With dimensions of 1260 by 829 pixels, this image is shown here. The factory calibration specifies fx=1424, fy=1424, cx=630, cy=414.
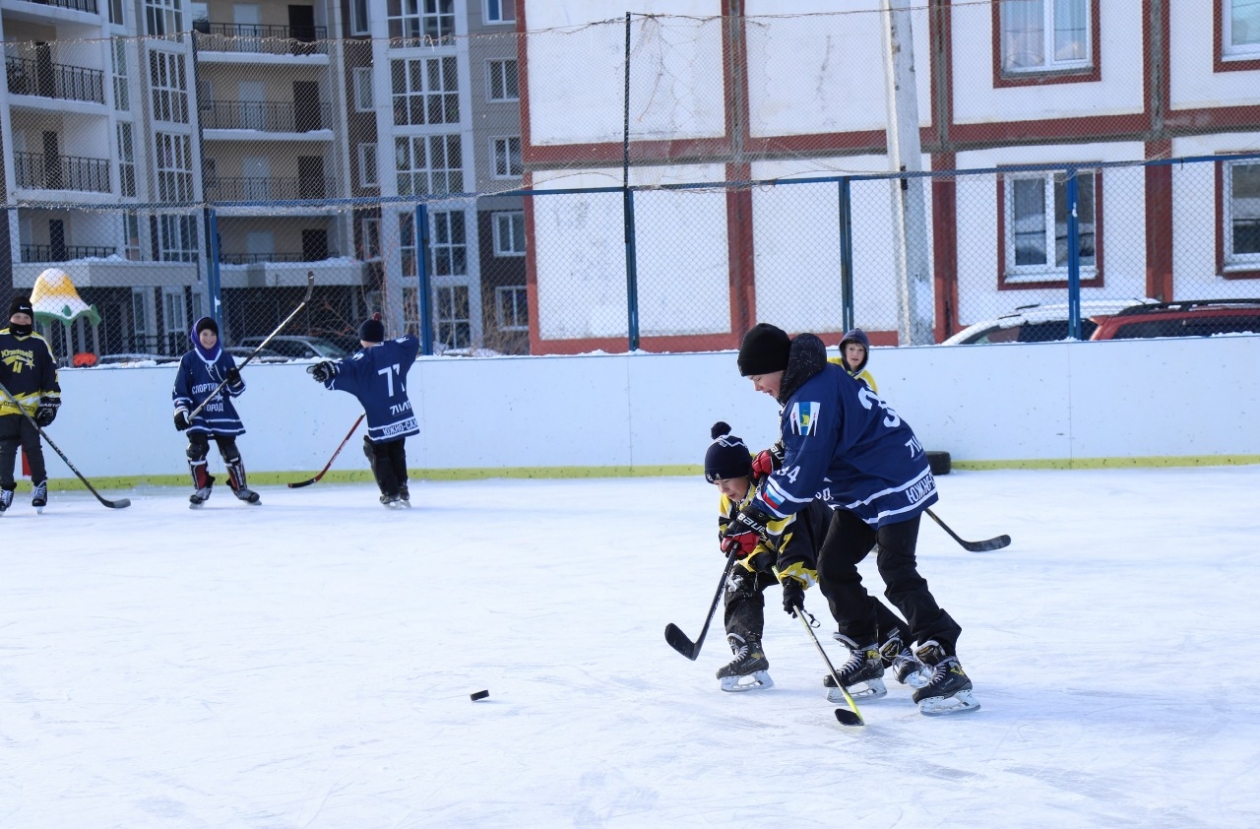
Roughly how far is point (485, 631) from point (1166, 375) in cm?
576

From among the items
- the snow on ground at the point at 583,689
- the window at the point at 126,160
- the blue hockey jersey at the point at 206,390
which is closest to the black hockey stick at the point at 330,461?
the blue hockey jersey at the point at 206,390

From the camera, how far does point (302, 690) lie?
414 cm

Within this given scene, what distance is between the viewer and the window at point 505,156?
2912 cm

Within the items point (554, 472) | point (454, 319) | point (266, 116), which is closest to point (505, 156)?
point (266, 116)

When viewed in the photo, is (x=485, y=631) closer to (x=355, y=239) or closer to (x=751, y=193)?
(x=751, y=193)

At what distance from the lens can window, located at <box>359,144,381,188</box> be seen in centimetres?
3128

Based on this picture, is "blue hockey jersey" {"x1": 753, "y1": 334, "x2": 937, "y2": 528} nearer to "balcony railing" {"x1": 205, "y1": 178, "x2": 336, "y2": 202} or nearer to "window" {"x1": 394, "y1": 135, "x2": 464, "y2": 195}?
"window" {"x1": 394, "y1": 135, "x2": 464, "y2": 195}

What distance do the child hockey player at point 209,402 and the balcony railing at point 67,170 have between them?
54.1 ft

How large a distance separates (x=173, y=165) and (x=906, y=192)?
22910mm

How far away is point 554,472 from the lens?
9711mm

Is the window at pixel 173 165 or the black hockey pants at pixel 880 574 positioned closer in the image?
the black hockey pants at pixel 880 574

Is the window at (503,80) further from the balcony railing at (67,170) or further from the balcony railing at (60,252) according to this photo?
the balcony railing at (60,252)

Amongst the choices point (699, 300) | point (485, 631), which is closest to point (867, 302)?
point (699, 300)

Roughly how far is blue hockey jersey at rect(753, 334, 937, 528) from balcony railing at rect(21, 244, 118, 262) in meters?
22.4
